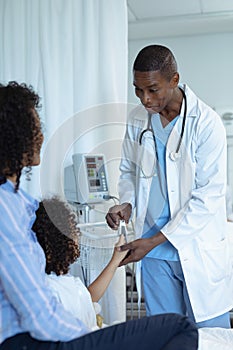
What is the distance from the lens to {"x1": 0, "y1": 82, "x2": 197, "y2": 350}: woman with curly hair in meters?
0.98

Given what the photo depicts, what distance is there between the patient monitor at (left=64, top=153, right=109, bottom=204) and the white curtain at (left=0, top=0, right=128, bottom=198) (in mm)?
107

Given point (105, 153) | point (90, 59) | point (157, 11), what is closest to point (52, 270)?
point (105, 153)

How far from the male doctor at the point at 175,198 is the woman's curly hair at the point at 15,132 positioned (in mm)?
682

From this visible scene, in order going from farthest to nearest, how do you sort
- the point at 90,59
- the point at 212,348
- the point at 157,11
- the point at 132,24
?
the point at 132,24 < the point at 157,11 < the point at 90,59 < the point at 212,348

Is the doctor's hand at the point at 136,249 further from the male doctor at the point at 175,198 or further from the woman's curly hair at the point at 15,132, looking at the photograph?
the woman's curly hair at the point at 15,132

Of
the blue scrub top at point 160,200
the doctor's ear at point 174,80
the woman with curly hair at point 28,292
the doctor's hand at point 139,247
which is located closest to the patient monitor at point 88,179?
the blue scrub top at point 160,200

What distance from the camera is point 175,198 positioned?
181 cm

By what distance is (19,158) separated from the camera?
109cm

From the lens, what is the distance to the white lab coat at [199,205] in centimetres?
176

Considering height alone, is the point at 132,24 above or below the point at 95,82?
above

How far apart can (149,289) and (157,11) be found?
2.04 meters

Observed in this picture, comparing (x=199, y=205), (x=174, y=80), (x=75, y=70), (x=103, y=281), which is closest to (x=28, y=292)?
(x=103, y=281)

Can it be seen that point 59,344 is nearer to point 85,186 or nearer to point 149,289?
point 149,289

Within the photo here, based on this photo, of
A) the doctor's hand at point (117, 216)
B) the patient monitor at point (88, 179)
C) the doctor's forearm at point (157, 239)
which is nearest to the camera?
the doctor's forearm at point (157, 239)
